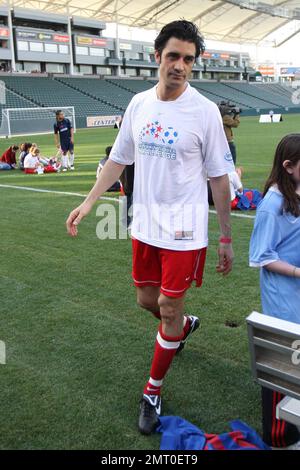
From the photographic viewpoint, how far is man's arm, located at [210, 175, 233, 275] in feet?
8.54

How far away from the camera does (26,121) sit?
1118 inches

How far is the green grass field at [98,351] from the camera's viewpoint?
8.84 ft

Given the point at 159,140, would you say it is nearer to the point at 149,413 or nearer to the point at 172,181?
the point at 172,181

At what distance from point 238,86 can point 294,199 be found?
64.0m

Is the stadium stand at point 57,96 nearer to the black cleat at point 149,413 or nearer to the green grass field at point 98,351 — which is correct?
the green grass field at point 98,351

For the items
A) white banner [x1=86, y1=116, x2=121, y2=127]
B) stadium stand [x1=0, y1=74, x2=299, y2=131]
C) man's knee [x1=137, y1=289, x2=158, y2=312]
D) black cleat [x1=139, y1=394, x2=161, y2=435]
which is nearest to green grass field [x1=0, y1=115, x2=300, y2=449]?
black cleat [x1=139, y1=394, x2=161, y2=435]

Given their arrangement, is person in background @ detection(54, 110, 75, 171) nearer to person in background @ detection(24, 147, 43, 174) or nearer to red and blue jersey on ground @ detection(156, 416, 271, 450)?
person in background @ detection(24, 147, 43, 174)

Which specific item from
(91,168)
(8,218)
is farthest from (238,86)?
(8,218)

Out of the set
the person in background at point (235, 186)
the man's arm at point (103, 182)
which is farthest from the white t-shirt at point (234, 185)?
the man's arm at point (103, 182)

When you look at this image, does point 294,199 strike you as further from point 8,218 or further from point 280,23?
point 280,23

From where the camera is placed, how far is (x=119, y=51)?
50938 mm

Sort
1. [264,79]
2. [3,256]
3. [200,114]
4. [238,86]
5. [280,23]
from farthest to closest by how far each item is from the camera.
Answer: [264,79] < [280,23] < [238,86] < [3,256] < [200,114]

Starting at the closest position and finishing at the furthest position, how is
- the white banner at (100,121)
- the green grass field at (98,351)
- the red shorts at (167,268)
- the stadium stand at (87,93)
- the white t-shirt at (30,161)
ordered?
the red shorts at (167,268)
the green grass field at (98,351)
the white t-shirt at (30,161)
the white banner at (100,121)
the stadium stand at (87,93)

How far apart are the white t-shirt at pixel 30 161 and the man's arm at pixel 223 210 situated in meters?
10.9
